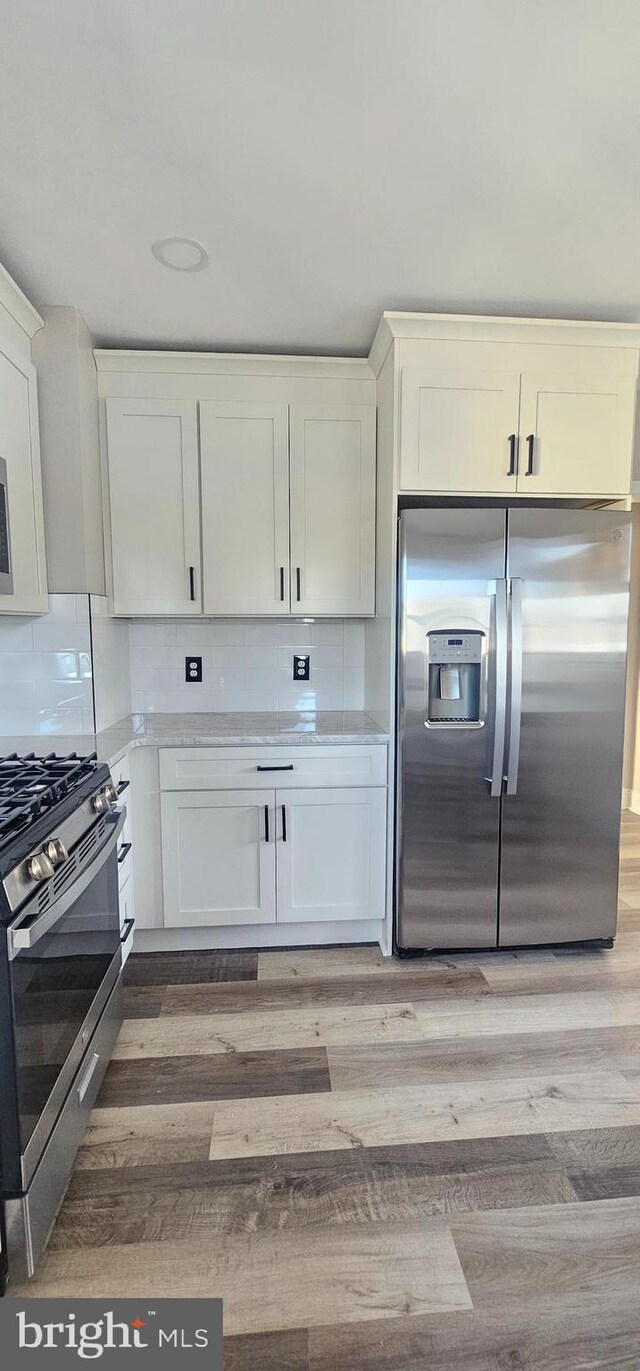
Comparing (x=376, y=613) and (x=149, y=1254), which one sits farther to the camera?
(x=376, y=613)

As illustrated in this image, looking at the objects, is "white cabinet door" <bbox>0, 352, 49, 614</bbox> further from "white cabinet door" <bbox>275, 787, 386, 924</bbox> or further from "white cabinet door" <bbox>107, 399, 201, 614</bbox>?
"white cabinet door" <bbox>275, 787, 386, 924</bbox>

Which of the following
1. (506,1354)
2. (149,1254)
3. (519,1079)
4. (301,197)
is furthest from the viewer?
(519,1079)

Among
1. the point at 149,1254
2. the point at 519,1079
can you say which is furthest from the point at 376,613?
the point at 149,1254

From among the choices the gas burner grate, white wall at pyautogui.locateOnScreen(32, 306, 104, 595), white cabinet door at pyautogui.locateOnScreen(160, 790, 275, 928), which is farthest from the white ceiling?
white cabinet door at pyautogui.locateOnScreen(160, 790, 275, 928)

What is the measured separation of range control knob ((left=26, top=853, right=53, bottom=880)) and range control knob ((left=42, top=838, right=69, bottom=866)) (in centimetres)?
1

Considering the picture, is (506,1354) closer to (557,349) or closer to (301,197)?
(301,197)

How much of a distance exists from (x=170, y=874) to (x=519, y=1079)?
144 centimetres

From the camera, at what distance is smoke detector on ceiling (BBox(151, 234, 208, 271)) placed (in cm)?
181

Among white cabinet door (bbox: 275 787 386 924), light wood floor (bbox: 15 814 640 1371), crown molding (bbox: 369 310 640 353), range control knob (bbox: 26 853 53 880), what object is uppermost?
crown molding (bbox: 369 310 640 353)

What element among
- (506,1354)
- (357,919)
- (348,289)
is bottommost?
(506,1354)

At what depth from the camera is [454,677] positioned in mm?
2266

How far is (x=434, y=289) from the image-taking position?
2.08 meters

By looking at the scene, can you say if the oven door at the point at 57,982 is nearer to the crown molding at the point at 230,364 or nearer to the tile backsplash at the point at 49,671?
the tile backsplash at the point at 49,671

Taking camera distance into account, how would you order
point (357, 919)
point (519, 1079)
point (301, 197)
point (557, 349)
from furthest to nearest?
point (357, 919)
point (557, 349)
point (519, 1079)
point (301, 197)
